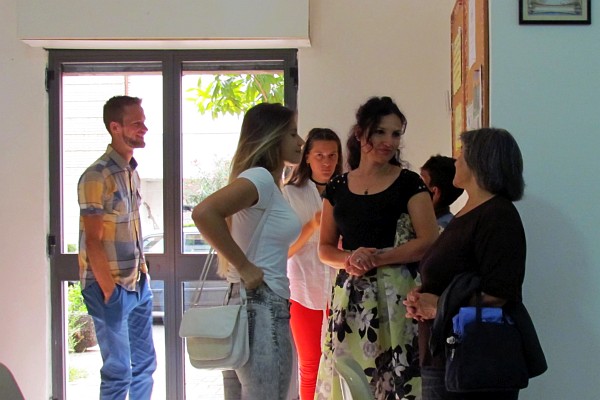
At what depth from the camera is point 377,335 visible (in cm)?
185

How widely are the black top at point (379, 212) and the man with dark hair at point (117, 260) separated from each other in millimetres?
1161

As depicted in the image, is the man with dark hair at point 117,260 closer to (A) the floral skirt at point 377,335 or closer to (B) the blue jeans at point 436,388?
(A) the floral skirt at point 377,335

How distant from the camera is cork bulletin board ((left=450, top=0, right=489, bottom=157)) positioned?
6.70ft

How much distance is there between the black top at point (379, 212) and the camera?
190 centimetres

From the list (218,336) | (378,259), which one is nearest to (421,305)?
(378,259)

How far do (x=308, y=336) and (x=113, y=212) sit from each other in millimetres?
1040

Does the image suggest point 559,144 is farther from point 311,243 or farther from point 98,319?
point 98,319

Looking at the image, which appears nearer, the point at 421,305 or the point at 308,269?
the point at 421,305

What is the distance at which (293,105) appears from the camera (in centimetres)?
321

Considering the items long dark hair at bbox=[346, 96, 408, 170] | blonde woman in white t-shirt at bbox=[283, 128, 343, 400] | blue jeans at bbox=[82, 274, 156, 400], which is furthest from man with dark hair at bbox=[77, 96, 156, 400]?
long dark hair at bbox=[346, 96, 408, 170]

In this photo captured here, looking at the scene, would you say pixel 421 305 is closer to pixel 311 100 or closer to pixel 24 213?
pixel 311 100

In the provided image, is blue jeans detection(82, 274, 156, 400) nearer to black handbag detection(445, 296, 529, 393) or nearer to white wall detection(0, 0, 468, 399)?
white wall detection(0, 0, 468, 399)

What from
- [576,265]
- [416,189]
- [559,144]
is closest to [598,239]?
[576,265]

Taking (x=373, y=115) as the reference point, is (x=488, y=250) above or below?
below
